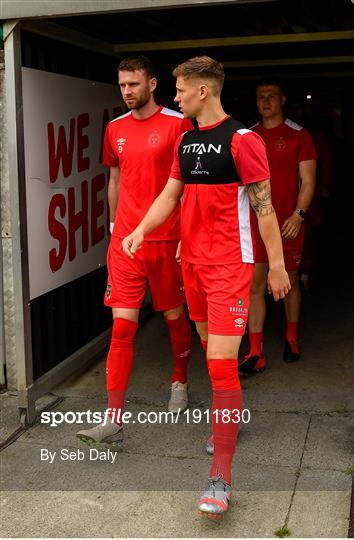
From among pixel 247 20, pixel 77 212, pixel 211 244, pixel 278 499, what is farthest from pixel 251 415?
pixel 247 20

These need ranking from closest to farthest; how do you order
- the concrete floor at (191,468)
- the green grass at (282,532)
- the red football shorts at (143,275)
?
the green grass at (282,532), the concrete floor at (191,468), the red football shorts at (143,275)

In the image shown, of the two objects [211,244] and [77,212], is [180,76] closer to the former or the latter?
[211,244]

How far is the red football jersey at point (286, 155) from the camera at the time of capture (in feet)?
16.8

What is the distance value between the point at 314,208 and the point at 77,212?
9.59 ft

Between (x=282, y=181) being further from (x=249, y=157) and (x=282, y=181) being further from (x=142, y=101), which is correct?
(x=249, y=157)

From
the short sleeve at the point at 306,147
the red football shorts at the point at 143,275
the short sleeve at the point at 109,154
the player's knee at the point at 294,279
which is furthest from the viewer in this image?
the player's knee at the point at 294,279

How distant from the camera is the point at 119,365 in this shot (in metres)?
4.20

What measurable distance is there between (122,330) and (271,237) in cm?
112

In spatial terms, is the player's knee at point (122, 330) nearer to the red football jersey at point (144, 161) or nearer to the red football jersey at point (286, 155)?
the red football jersey at point (144, 161)

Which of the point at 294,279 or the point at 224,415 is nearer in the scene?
the point at 224,415

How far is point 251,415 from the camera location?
461 cm

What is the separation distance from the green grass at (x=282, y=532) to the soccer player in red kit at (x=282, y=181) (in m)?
2.00
